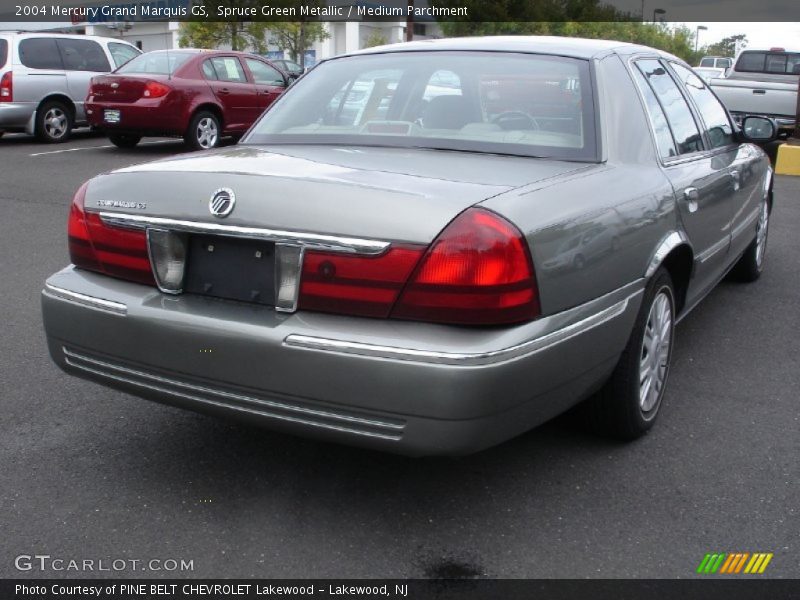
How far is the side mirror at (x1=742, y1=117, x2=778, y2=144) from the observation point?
534 cm

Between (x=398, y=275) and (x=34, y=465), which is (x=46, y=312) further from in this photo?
(x=398, y=275)

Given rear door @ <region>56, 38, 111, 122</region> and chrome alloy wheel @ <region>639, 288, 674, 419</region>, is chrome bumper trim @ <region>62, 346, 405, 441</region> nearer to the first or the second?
chrome alloy wheel @ <region>639, 288, 674, 419</region>

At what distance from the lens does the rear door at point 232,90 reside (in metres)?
13.5

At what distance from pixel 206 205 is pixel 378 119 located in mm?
1145

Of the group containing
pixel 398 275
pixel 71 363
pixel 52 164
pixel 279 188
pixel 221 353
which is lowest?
pixel 52 164

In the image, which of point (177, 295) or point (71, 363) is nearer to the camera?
point (177, 295)

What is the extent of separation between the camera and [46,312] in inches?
127


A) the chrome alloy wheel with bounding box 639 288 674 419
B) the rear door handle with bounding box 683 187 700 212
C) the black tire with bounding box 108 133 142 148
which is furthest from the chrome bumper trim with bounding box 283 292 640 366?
the black tire with bounding box 108 133 142 148

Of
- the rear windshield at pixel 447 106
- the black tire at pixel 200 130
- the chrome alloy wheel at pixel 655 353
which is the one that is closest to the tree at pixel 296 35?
the black tire at pixel 200 130

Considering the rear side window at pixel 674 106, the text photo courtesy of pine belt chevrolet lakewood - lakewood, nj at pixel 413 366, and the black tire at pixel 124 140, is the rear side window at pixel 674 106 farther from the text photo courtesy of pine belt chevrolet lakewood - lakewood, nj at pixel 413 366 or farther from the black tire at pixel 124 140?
the black tire at pixel 124 140

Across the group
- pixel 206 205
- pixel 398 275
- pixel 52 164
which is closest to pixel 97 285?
pixel 206 205

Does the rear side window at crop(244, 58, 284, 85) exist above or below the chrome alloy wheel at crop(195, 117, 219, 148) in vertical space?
above

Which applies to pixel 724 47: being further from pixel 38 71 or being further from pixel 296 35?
pixel 38 71

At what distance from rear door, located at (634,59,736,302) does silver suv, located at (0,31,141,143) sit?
11729 mm
